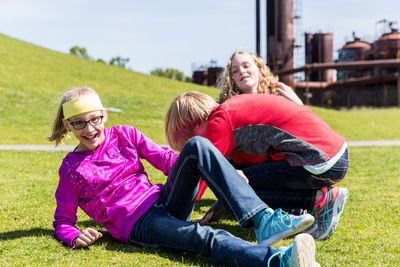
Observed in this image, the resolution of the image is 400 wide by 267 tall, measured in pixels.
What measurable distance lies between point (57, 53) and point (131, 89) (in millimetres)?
9331

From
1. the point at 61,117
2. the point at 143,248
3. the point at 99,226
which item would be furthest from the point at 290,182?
the point at 61,117

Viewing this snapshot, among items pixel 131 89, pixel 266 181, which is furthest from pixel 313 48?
pixel 266 181

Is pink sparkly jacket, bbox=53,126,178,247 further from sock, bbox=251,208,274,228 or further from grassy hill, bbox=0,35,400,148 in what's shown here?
grassy hill, bbox=0,35,400,148

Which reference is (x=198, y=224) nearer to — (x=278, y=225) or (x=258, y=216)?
(x=258, y=216)

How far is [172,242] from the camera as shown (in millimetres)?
2910

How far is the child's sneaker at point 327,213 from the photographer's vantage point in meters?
3.51

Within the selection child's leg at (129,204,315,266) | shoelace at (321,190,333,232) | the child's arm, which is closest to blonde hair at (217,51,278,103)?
the child's arm

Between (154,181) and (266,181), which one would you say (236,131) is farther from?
(154,181)

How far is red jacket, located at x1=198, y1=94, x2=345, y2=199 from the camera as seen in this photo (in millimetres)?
3127

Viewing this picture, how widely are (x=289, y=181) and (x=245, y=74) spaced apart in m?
1.15

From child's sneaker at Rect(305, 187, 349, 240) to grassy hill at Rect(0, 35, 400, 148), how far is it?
10.8m

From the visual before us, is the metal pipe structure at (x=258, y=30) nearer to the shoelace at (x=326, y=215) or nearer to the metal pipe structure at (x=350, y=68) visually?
the metal pipe structure at (x=350, y=68)

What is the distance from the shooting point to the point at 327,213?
360 cm

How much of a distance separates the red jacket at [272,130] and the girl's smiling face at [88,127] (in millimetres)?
845
